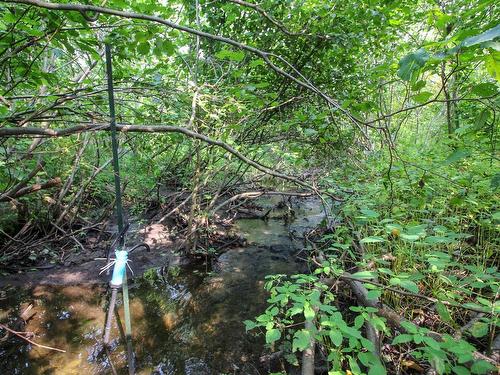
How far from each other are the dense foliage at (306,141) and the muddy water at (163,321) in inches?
19.5

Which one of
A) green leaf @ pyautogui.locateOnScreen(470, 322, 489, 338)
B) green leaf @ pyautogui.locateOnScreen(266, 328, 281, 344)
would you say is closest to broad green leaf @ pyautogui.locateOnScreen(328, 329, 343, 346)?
green leaf @ pyautogui.locateOnScreen(266, 328, 281, 344)

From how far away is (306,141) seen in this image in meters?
5.36

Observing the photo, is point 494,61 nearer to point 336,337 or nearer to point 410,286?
point 410,286

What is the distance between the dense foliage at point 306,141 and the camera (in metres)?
1.80

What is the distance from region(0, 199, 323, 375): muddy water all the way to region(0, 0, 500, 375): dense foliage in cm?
50

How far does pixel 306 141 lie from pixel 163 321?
358 cm

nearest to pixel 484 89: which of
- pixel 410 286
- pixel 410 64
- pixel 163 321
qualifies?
pixel 410 64

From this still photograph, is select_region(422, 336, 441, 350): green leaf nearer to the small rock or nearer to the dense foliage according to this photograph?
the dense foliage

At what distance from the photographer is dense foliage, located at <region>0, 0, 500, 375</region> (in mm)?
1799

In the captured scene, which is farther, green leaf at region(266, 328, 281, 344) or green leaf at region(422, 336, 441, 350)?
green leaf at region(266, 328, 281, 344)

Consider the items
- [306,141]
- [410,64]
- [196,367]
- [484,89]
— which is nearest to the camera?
[410,64]

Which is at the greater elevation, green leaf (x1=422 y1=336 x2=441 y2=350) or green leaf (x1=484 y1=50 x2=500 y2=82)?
green leaf (x1=484 y1=50 x2=500 y2=82)

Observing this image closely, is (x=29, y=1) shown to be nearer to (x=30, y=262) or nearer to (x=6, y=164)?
(x=6, y=164)

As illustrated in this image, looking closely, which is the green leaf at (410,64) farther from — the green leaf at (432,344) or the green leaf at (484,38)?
the green leaf at (432,344)
